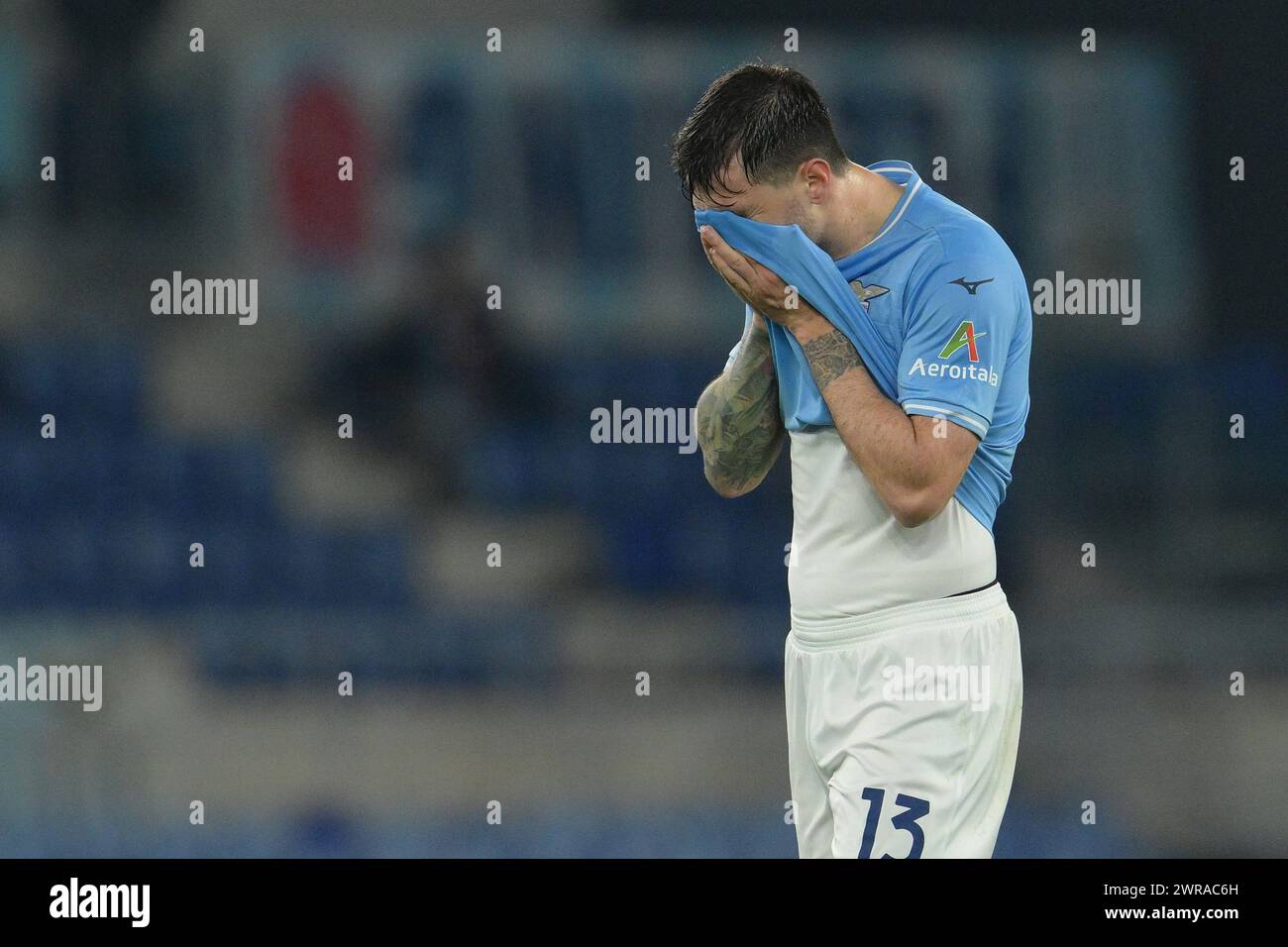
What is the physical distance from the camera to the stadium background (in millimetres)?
4703

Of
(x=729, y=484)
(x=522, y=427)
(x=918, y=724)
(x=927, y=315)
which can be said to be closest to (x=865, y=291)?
(x=927, y=315)

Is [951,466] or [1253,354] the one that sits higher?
[1253,354]

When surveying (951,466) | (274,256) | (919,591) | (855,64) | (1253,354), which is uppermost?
(855,64)

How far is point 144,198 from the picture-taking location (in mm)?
5770

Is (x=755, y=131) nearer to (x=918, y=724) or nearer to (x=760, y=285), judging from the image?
(x=760, y=285)

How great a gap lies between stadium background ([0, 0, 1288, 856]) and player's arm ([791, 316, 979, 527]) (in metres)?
2.93

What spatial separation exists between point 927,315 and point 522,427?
142 inches

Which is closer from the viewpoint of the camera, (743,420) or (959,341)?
(959,341)

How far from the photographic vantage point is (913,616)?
1830 millimetres

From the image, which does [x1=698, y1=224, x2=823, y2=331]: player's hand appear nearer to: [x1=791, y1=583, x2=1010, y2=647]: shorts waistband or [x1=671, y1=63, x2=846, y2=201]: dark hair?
[x1=671, y1=63, x2=846, y2=201]: dark hair

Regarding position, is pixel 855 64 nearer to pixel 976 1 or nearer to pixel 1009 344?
pixel 976 1

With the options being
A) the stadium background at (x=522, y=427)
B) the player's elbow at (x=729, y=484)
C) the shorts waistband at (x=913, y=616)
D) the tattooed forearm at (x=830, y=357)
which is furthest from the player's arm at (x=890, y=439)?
the stadium background at (x=522, y=427)

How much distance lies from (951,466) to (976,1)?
3979 mm

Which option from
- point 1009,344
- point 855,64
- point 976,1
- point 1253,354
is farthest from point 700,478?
point 1009,344
